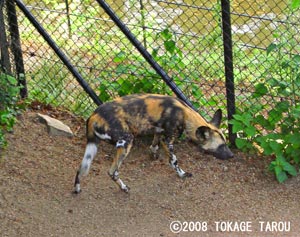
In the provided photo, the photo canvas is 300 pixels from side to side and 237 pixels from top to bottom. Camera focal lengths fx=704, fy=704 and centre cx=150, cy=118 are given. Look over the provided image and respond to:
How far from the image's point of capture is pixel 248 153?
440 cm

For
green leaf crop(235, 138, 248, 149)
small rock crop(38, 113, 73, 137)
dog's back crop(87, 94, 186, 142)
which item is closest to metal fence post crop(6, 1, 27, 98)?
small rock crop(38, 113, 73, 137)

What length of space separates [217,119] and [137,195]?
0.69m

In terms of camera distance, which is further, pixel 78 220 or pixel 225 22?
pixel 225 22

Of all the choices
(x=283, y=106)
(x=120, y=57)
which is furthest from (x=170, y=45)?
(x=283, y=106)

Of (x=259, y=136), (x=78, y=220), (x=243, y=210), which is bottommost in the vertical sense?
(x=78, y=220)

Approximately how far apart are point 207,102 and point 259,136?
45 cm

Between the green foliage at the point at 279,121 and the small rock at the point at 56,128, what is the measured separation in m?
1.08

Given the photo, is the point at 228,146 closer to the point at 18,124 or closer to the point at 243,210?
the point at 243,210

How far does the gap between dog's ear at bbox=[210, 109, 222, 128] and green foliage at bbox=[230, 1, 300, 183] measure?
3.0 inches

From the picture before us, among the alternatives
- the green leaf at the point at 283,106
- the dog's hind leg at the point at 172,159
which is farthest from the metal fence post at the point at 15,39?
the green leaf at the point at 283,106

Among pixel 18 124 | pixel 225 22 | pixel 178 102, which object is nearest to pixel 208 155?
pixel 178 102

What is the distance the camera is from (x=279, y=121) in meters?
4.25

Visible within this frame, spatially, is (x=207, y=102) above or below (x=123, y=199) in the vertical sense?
above

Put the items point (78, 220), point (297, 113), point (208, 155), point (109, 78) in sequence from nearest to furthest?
point (78, 220), point (297, 113), point (208, 155), point (109, 78)
